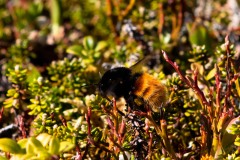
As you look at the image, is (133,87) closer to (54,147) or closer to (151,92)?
(151,92)

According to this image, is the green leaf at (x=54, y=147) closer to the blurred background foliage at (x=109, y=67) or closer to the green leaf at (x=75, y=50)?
the blurred background foliage at (x=109, y=67)

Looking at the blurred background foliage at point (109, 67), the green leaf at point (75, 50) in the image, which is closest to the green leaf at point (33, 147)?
the blurred background foliage at point (109, 67)

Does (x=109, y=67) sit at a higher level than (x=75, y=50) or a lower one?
lower

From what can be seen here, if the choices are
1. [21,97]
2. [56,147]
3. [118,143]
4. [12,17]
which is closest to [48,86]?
[21,97]

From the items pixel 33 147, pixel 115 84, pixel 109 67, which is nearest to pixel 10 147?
pixel 33 147

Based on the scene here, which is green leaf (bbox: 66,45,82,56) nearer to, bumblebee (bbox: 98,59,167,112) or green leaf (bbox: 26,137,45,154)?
bumblebee (bbox: 98,59,167,112)

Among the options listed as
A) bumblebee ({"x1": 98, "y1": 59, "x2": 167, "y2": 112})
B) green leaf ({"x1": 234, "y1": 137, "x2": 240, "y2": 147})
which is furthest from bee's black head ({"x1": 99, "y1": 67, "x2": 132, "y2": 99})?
green leaf ({"x1": 234, "y1": 137, "x2": 240, "y2": 147})
